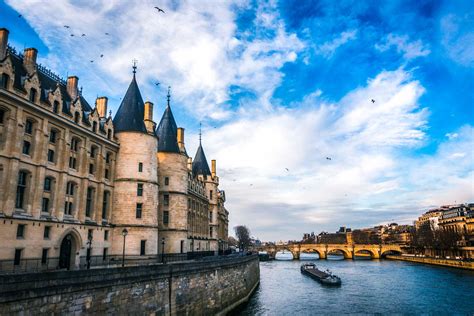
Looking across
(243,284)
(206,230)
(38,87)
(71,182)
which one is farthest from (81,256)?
(206,230)

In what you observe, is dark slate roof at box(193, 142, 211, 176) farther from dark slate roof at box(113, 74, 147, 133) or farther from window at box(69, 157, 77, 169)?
window at box(69, 157, 77, 169)

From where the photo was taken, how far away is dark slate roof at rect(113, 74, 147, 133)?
37.1 m

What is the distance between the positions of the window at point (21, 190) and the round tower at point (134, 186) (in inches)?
419

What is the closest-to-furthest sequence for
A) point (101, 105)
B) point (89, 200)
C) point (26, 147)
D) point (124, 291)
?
point (124, 291) → point (26, 147) → point (89, 200) → point (101, 105)

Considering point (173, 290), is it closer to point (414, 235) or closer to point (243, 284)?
point (243, 284)

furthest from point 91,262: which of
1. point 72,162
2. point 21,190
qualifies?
point 21,190

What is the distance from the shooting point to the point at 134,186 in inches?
1410

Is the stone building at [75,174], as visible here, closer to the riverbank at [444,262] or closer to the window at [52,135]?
the window at [52,135]

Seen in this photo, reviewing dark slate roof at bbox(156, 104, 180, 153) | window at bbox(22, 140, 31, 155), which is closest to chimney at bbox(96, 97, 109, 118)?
dark slate roof at bbox(156, 104, 180, 153)

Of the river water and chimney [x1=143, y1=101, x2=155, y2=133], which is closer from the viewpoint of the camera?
the river water

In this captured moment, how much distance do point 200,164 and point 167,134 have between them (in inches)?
993

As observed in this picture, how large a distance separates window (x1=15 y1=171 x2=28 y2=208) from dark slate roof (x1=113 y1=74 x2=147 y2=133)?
12.4 meters

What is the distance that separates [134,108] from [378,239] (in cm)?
18008

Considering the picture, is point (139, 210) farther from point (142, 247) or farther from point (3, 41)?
point (3, 41)
